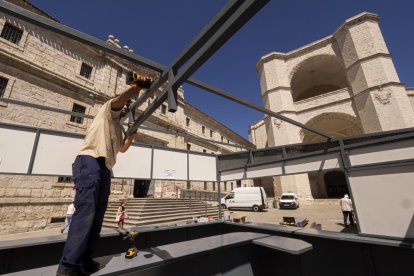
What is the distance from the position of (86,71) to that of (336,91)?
27035mm

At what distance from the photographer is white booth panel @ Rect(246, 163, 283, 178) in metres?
8.46

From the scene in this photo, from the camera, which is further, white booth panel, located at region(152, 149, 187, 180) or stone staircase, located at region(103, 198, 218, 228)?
stone staircase, located at region(103, 198, 218, 228)

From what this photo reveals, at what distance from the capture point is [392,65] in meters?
20.6

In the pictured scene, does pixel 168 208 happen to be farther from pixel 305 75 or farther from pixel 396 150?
pixel 305 75

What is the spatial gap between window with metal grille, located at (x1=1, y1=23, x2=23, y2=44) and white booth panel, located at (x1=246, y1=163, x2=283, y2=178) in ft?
55.3

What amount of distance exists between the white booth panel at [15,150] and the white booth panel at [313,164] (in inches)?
345

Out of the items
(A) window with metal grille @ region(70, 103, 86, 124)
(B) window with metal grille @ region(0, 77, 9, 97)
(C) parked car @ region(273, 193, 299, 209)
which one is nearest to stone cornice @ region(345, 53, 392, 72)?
(C) parked car @ region(273, 193, 299, 209)

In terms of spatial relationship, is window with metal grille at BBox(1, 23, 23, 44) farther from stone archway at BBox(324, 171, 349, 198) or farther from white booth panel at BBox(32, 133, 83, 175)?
stone archway at BBox(324, 171, 349, 198)

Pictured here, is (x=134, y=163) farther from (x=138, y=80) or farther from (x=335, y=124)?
(x=335, y=124)

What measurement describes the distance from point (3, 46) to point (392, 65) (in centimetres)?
3298

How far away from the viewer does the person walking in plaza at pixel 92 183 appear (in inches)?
56.7

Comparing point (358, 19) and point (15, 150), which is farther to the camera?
point (358, 19)

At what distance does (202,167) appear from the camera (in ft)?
28.8

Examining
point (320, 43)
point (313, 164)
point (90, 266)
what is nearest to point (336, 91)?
point (320, 43)
